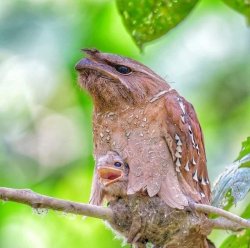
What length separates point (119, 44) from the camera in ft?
20.1

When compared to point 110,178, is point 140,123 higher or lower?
higher

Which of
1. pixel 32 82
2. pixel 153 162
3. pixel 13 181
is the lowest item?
pixel 13 181

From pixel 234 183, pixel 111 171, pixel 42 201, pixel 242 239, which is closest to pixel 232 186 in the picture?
pixel 234 183

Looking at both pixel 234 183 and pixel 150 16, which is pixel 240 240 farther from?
pixel 150 16

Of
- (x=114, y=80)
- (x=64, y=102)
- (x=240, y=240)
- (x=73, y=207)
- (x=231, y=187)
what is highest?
(x=114, y=80)

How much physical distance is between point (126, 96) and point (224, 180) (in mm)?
569

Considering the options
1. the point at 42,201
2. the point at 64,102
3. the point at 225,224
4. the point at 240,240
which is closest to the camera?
the point at 42,201

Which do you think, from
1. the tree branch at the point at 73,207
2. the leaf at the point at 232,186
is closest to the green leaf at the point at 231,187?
the leaf at the point at 232,186

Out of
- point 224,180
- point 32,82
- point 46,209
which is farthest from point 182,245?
point 32,82

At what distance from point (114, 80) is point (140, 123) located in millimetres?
206

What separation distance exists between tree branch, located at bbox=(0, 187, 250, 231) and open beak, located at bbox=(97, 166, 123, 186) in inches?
9.0

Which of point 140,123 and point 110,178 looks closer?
point 110,178

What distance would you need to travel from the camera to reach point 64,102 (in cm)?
630

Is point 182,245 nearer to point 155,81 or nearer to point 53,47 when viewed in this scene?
point 155,81
